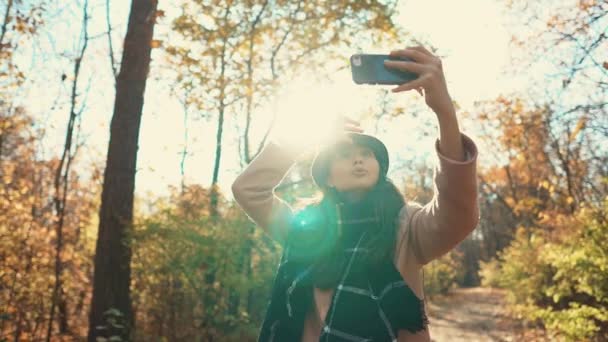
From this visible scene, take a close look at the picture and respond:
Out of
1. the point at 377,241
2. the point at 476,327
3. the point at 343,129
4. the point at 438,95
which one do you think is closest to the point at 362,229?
the point at 377,241

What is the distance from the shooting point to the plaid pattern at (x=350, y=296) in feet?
5.37

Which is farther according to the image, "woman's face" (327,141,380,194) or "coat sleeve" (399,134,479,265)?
"woman's face" (327,141,380,194)

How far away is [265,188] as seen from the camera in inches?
85.3

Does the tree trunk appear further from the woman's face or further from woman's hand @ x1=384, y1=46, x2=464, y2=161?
woman's hand @ x1=384, y1=46, x2=464, y2=161

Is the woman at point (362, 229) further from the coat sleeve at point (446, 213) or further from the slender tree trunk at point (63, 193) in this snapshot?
the slender tree trunk at point (63, 193)

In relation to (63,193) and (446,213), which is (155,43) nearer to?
(63,193)

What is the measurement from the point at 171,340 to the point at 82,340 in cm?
502

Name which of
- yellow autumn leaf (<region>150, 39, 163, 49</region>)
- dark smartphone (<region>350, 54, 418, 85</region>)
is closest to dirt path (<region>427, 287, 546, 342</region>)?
yellow autumn leaf (<region>150, 39, 163, 49</region>)

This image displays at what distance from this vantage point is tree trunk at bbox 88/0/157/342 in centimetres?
592

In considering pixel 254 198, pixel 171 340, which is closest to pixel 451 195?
pixel 254 198

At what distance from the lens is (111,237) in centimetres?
611

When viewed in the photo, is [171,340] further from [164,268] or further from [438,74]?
[438,74]

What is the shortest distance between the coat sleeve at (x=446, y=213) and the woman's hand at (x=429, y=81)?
14 cm

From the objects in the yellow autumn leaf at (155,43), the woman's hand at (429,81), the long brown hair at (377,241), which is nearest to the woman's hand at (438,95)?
the woman's hand at (429,81)
